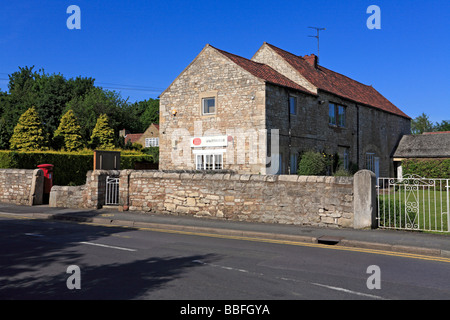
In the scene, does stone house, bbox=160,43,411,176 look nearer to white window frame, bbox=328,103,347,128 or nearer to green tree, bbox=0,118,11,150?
white window frame, bbox=328,103,347,128

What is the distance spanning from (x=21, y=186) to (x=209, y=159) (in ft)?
34.5

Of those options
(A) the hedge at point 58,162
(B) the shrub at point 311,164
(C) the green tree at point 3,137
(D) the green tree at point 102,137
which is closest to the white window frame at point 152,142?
(D) the green tree at point 102,137

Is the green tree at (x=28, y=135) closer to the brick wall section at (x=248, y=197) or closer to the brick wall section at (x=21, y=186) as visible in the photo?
the brick wall section at (x=21, y=186)

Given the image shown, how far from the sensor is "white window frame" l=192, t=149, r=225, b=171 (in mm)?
23719

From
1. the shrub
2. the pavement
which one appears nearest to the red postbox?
the pavement

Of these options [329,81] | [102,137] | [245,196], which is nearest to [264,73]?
[329,81]

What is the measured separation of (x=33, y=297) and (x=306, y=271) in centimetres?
437

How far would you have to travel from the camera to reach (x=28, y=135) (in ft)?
124

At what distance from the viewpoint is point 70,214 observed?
49.9 ft

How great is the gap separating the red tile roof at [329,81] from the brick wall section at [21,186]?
17.7m

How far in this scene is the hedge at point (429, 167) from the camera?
1211 inches

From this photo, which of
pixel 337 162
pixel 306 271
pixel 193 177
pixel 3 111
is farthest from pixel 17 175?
pixel 3 111

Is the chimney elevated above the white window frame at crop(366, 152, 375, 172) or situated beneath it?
elevated above

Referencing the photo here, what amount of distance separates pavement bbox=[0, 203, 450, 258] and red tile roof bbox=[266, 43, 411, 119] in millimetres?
16383
